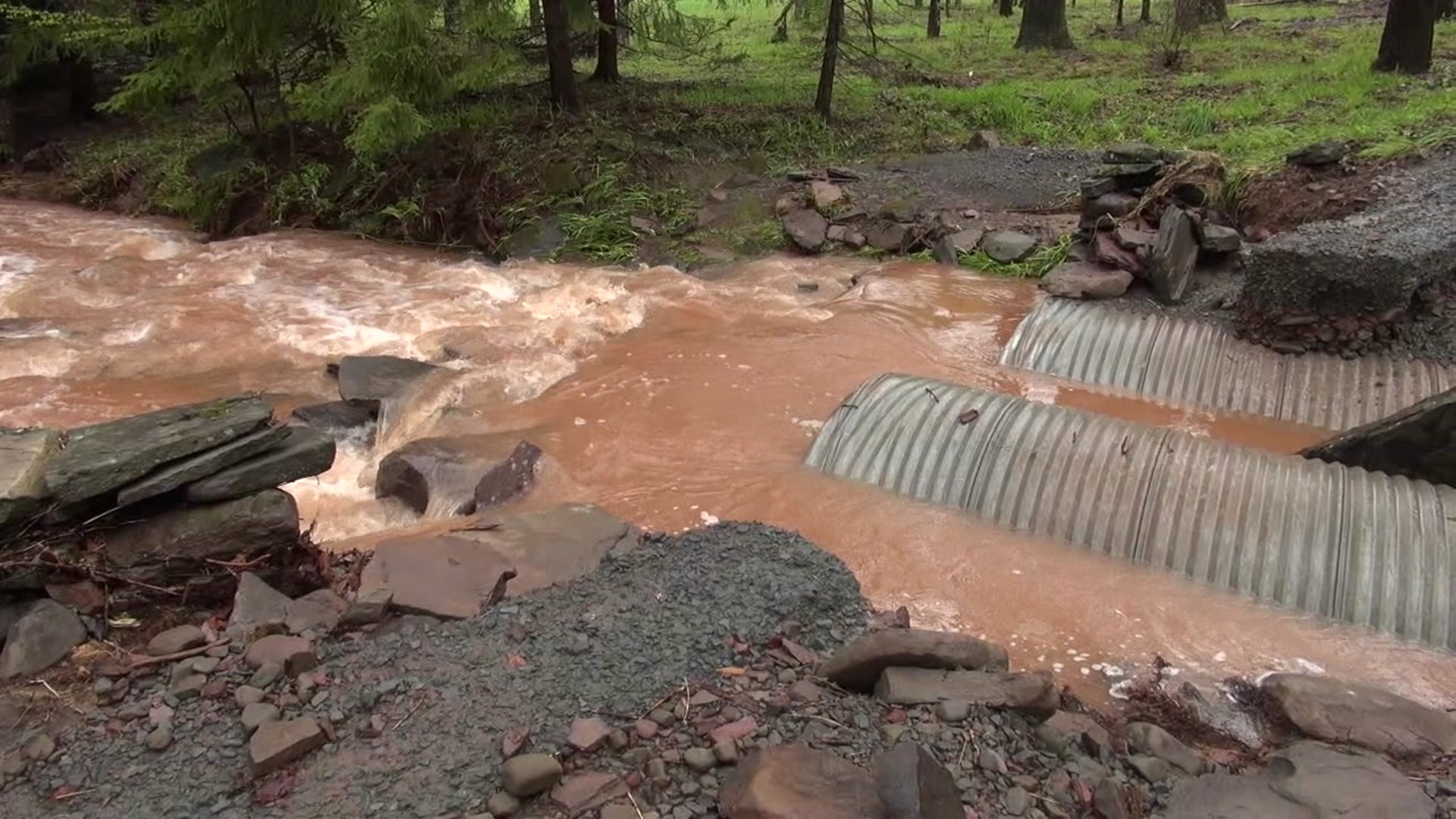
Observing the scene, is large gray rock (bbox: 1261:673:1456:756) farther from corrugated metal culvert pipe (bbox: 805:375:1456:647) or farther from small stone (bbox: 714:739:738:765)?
small stone (bbox: 714:739:738:765)

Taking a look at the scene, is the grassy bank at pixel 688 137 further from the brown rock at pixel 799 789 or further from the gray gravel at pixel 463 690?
the brown rock at pixel 799 789

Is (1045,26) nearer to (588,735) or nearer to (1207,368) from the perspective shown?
(1207,368)

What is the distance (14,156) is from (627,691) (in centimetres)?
1935

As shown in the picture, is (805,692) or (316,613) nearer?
(805,692)

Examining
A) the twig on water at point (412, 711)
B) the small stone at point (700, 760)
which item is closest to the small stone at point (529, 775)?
the small stone at point (700, 760)

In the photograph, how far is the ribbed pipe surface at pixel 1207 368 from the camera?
7.76 metres

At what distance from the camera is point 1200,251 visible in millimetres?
9828

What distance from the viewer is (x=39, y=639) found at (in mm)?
4230

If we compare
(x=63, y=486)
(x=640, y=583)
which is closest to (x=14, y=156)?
(x=63, y=486)

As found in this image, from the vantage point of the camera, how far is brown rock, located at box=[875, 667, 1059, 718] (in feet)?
12.9

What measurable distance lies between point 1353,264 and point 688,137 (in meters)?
9.61

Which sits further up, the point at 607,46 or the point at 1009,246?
the point at 607,46

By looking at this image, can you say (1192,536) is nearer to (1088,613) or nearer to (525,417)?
(1088,613)

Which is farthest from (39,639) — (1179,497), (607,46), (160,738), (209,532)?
(607,46)
